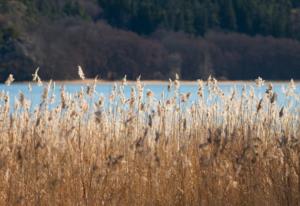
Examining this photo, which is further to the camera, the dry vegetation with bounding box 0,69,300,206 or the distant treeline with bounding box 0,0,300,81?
the distant treeline with bounding box 0,0,300,81

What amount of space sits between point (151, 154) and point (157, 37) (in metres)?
23.7

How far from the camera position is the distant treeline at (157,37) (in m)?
27.8

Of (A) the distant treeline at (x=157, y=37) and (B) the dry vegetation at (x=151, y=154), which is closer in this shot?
(B) the dry vegetation at (x=151, y=154)

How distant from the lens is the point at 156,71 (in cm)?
2805

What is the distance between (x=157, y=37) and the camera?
1189 inches

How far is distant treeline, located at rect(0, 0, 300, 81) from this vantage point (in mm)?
27750

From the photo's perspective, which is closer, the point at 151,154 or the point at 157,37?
the point at 151,154

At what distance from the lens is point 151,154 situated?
21.9 ft

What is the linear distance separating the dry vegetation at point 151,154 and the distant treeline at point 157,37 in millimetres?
19292

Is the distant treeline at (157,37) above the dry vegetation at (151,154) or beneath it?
above

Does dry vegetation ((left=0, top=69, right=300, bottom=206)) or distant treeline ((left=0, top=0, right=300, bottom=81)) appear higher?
distant treeline ((left=0, top=0, right=300, bottom=81))

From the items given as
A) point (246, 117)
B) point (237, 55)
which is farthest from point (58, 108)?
point (237, 55)

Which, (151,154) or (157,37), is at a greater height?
(157,37)

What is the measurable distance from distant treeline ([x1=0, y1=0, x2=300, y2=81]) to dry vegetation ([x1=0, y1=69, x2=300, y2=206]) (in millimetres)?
19292
